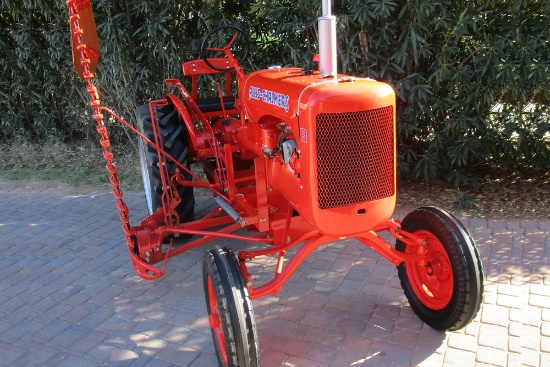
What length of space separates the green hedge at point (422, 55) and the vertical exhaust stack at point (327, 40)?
1936 mm

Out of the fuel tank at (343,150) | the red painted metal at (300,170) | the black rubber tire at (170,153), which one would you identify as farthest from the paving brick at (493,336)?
the black rubber tire at (170,153)

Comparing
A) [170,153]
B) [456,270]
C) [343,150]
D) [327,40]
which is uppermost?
[327,40]

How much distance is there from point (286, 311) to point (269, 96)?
1.36 m

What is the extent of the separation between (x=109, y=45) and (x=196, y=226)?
3660 mm

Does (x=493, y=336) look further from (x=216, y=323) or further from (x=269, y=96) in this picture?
(x=269, y=96)

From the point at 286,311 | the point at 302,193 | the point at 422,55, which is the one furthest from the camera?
the point at 422,55

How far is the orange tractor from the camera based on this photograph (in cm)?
230

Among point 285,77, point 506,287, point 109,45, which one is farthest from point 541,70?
point 109,45

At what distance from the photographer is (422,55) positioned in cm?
452

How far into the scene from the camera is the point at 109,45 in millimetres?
6301

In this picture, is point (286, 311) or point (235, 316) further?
point (286, 311)

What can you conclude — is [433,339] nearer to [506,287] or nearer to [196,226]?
[506,287]

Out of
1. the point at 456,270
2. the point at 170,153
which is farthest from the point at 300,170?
the point at 170,153

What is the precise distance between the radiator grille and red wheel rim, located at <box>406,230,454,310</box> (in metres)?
0.67
